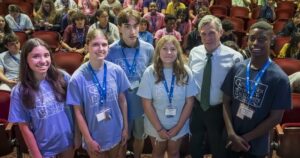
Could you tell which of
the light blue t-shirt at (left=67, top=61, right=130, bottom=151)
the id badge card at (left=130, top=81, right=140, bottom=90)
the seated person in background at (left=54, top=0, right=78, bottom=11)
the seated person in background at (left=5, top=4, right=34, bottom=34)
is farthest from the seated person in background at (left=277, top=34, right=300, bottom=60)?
the seated person in background at (left=5, top=4, right=34, bottom=34)

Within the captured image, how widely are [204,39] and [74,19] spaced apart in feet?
11.2

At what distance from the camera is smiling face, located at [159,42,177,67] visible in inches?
102

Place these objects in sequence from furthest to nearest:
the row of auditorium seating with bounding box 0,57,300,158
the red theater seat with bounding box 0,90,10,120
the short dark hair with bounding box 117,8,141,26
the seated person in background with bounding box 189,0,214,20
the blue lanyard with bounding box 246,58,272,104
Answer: the seated person in background with bounding box 189,0,214,20
the red theater seat with bounding box 0,90,10,120
the row of auditorium seating with bounding box 0,57,300,158
the short dark hair with bounding box 117,8,141,26
the blue lanyard with bounding box 246,58,272,104

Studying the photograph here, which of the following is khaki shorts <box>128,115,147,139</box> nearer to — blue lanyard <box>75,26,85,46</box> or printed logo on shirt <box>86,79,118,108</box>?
printed logo on shirt <box>86,79,118,108</box>

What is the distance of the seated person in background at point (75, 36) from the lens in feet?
18.7

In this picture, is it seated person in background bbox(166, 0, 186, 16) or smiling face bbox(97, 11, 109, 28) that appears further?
seated person in background bbox(166, 0, 186, 16)

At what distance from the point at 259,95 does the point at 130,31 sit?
101 centimetres

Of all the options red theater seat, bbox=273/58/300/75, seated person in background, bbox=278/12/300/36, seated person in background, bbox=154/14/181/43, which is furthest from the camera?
seated person in background, bbox=278/12/300/36

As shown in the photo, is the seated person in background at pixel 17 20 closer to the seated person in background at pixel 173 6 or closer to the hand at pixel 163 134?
the seated person in background at pixel 173 6

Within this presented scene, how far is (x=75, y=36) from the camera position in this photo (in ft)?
19.0

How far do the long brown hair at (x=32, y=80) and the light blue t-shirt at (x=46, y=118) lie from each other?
2cm

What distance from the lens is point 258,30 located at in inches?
89.7

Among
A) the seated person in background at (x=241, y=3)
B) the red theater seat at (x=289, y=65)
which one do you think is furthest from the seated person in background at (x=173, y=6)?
the red theater seat at (x=289, y=65)

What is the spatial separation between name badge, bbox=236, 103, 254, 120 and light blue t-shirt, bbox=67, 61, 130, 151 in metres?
0.76
